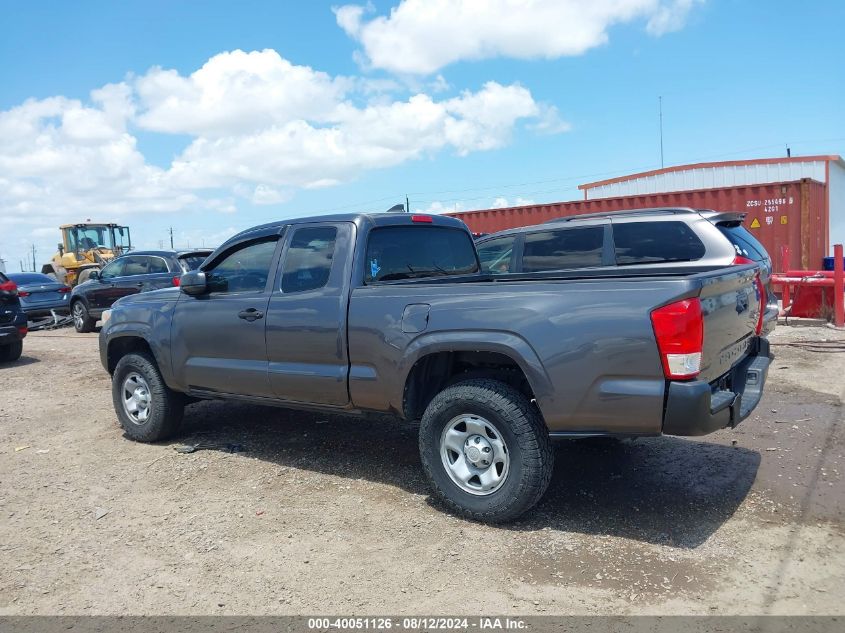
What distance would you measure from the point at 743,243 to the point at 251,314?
207 inches

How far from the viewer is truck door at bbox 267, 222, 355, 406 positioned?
183 inches

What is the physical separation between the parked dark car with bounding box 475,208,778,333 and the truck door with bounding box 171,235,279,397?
141 inches

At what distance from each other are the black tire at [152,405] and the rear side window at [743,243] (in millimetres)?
5615

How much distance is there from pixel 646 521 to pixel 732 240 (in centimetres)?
407

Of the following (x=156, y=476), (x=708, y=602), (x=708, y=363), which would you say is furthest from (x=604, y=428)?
(x=156, y=476)

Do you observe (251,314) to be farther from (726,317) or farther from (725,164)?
A: (725,164)

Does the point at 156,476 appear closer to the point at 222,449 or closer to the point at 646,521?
the point at 222,449

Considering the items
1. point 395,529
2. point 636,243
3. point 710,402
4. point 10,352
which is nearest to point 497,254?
point 636,243

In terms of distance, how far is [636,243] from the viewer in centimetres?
742

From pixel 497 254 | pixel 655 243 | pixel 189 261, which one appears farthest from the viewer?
pixel 189 261

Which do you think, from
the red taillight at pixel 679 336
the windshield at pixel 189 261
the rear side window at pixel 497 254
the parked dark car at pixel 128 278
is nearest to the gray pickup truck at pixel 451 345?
the red taillight at pixel 679 336

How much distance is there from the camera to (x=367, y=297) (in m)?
4.52

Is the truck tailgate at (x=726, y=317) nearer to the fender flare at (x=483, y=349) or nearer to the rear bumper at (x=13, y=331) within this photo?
the fender flare at (x=483, y=349)

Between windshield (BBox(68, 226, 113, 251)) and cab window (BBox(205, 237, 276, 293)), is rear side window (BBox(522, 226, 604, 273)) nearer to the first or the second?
cab window (BBox(205, 237, 276, 293))
